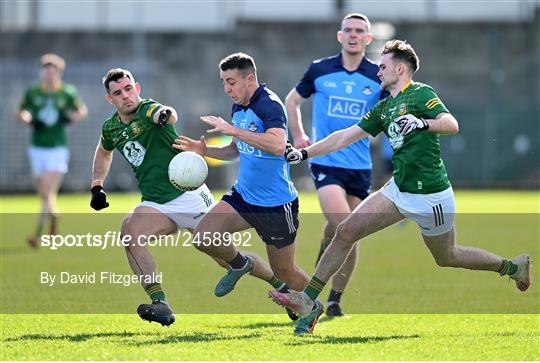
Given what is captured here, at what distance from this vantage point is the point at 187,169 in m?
9.62

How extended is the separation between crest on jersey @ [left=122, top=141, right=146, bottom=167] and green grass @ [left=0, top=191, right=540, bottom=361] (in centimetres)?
134

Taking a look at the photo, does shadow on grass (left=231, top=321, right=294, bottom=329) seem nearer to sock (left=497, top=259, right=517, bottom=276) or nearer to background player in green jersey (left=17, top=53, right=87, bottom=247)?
sock (left=497, top=259, right=517, bottom=276)

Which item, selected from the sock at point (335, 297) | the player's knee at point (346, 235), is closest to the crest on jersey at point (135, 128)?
the player's knee at point (346, 235)

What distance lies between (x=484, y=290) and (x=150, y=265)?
169 inches

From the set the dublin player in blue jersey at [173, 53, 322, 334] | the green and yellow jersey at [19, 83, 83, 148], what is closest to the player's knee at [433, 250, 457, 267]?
the dublin player in blue jersey at [173, 53, 322, 334]

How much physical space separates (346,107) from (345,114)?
7 centimetres

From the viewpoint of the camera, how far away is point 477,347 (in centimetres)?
841

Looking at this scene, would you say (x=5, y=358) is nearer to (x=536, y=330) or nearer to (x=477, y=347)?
(x=477, y=347)

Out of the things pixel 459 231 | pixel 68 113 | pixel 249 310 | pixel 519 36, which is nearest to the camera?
pixel 249 310

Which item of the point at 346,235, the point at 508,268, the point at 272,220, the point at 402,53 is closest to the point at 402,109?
the point at 402,53

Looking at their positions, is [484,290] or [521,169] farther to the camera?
[521,169]

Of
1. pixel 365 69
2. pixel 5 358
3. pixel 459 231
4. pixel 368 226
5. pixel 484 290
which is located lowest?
pixel 459 231

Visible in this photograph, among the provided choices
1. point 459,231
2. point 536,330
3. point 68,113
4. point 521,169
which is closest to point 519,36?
point 521,169

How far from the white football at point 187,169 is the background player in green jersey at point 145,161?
0.86 ft
